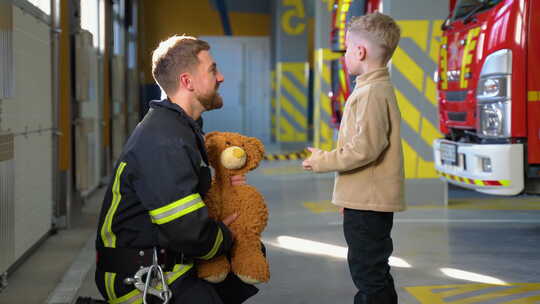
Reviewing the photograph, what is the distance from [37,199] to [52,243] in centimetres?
43

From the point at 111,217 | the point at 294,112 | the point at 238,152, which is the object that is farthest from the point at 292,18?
the point at 111,217

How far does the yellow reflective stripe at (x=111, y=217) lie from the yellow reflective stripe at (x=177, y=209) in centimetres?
19

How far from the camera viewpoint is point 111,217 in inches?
88.7

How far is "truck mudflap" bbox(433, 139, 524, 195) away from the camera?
489 cm

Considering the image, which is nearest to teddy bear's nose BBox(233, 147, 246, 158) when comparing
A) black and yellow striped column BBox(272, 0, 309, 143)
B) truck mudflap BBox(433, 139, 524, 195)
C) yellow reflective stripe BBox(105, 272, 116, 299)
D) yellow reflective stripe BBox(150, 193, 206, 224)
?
yellow reflective stripe BBox(150, 193, 206, 224)

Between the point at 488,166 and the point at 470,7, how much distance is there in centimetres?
133

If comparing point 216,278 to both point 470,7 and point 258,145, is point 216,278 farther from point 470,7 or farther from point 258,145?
point 470,7

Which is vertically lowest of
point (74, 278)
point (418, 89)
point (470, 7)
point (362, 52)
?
point (74, 278)

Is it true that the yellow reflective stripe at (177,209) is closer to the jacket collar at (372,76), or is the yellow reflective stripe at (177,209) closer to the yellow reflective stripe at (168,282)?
the yellow reflective stripe at (168,282)

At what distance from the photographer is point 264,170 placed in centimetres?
1201

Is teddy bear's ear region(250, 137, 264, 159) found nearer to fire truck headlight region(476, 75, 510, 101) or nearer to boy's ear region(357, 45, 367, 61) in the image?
boy's ear region(357, 45, 367, 61)

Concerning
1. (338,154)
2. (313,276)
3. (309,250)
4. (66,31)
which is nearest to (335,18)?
(66,31)

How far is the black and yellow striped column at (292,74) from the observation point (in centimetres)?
1736

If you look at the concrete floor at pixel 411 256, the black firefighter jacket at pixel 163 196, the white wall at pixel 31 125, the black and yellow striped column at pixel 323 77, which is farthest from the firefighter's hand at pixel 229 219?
the black and yellow striped column at pixel 323 77
